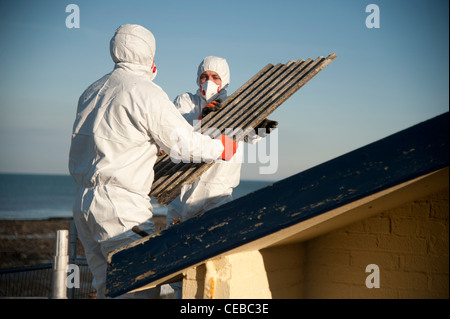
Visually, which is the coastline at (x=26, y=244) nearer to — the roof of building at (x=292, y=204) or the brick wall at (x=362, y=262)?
the brick wall at (x=362, y=262)

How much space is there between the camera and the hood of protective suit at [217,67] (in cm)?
559

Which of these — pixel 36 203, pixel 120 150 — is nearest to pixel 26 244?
pixel 120 150

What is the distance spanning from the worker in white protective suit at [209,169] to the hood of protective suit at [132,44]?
1.18m

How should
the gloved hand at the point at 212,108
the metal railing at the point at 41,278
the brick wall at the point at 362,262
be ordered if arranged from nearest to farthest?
the brick wall at the point at 362,262 < the gloved hand at the point at 212,108 < the metal railing at the point at 41,278

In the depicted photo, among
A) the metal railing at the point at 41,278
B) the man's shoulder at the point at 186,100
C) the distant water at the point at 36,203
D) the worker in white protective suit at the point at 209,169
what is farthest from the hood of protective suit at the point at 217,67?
the distant water at the point at 36,203

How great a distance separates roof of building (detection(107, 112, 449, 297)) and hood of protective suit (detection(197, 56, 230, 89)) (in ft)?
10.7

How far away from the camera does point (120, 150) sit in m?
3.38

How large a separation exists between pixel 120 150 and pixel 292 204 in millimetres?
1516

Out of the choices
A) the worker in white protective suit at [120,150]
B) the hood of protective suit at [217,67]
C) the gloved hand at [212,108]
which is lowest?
the worker in white protective suit at [120,150]

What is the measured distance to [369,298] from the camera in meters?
2.85

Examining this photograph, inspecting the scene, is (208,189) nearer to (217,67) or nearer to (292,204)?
(217,67)

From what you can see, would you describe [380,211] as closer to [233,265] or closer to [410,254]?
[410,254]

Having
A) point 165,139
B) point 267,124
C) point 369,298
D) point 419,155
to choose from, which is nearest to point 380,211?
point 369,298

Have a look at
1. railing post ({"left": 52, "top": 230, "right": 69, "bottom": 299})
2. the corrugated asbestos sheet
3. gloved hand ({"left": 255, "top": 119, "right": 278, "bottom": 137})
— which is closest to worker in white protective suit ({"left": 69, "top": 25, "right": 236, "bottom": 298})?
the corrugated asbestos sheet
